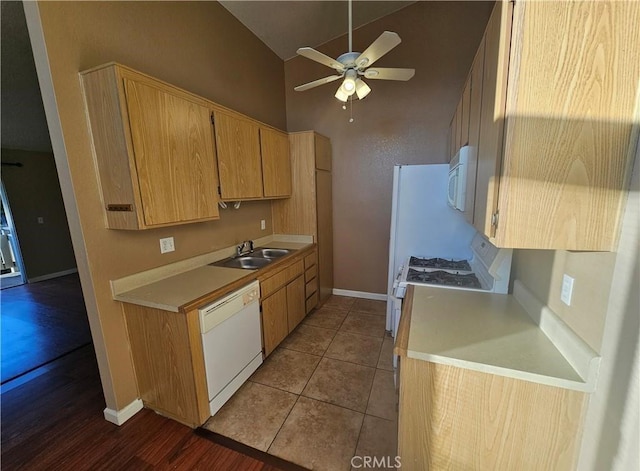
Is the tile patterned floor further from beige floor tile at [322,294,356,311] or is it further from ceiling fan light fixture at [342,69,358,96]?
ceiling fan light fixture at [342,69,358,96]

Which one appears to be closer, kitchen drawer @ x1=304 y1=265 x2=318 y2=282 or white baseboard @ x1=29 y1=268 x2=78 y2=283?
kitchen drawer @ x1=304 y1=265 x2=318 y2=282

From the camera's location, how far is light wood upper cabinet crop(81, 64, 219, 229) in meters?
1.49

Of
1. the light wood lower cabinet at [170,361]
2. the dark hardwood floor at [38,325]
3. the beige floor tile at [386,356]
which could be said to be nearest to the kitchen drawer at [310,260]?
the beige floor tile at [386,356]

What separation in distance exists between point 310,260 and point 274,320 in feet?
2.98

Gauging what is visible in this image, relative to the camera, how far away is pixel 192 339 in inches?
62.5

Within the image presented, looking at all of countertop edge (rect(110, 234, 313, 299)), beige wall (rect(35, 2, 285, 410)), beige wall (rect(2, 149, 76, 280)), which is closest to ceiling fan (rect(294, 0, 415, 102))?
beige wall (rect(35, 2, 285, 410))

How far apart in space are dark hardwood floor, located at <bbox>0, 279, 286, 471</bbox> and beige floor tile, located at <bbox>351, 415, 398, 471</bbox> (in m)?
0.50

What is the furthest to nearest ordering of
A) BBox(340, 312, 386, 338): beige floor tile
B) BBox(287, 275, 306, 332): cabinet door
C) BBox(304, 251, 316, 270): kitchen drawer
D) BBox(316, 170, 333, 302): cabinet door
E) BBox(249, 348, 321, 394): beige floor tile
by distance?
BBox(316, 170, 333, 302): cabinet door → BBox(304, 251, 316, 270): kitchen drawer → BBox(340, 312, 386, 338): beige floor tile → BBox(287, 275, 306, 332): cabinet door → BBox(249, 348, 321, 394): beige floor tile

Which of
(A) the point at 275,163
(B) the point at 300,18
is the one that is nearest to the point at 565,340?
(A) the point at 275,163

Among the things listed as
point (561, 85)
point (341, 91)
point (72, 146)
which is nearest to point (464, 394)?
point (561, 85)

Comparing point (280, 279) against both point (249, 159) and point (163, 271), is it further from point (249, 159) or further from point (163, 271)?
point (249, 159)

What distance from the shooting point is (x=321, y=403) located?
76.8 inches

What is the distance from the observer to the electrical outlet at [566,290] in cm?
106

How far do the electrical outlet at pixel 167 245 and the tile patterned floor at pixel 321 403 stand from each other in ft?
4.08
